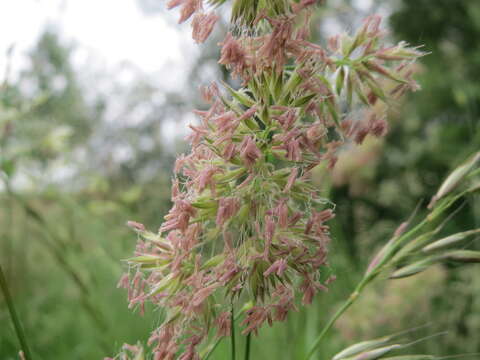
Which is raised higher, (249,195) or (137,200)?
(137,200)

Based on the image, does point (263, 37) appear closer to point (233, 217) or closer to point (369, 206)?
point (233, 217)

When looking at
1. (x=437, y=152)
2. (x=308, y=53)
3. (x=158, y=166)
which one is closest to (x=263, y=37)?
(x=308, y=53)

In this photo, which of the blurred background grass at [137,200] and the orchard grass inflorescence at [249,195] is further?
the blurred background grass at [137,200]

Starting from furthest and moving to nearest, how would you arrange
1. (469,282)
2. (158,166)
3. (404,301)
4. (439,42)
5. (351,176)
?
1. (439,42)
2. (351,176)
3. (158,166)
4. (469,282)
5. (404,301)

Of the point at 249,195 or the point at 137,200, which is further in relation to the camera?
the point at 137,200
